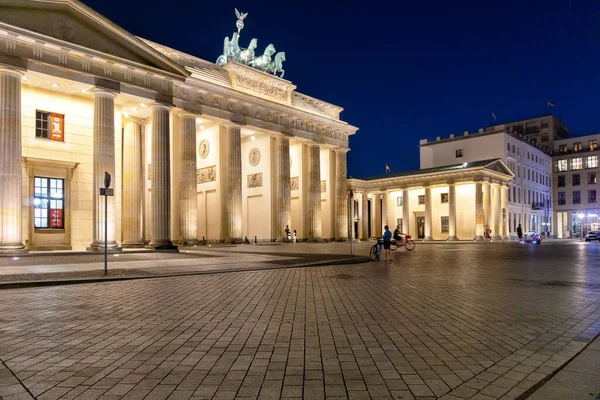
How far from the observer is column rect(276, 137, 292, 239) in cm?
4278

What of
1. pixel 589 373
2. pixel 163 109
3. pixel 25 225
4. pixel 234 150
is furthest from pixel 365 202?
pixel 589 373

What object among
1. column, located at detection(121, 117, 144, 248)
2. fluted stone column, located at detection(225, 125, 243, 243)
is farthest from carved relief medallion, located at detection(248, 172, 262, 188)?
column, located at detection(121, 117, 144, 248)

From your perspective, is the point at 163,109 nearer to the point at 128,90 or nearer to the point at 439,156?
the point at 128,90

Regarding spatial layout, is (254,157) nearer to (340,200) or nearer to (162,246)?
(340,200)

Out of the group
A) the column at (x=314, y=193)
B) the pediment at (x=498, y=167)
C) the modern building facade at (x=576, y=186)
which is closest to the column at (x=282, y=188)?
the column at (x=314, y=193)

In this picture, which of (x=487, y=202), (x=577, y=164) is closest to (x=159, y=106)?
(x=487, y=202)

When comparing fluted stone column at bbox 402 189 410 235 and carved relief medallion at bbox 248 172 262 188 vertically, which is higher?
carved relief medallion at bbox 248 172 262 188

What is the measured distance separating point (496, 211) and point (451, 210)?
Answer: 8.19 metres

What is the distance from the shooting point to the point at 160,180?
2877 centimetres

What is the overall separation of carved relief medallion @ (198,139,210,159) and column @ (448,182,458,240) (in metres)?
33.4

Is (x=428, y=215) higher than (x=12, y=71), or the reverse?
(x=12, y=71)

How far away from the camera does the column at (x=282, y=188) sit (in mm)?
42781

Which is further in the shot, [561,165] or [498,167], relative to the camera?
[561,165]

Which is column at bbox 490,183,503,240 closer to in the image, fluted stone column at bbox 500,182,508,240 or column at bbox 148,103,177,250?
fluted stone column at bbox 500,182,508,240
